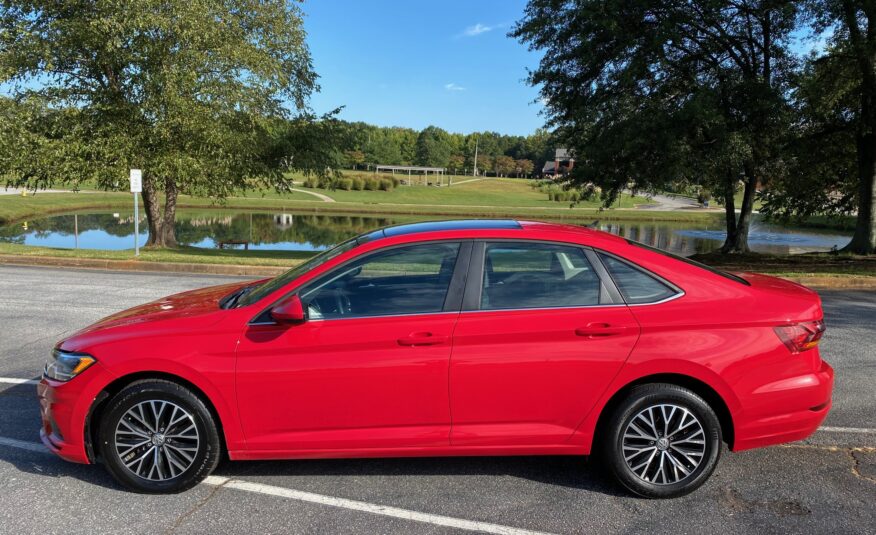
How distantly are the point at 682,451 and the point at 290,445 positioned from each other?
2.30m

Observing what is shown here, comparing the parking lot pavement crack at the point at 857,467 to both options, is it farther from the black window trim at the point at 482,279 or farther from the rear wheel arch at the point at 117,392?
the rear wheel arch at the point at 117,392

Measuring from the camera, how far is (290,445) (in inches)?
140

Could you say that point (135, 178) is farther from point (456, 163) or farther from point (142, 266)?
point (456, 163)

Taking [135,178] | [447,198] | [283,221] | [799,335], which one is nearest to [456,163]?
[447,198]

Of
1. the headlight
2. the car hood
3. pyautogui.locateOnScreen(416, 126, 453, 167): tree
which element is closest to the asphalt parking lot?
the headlight

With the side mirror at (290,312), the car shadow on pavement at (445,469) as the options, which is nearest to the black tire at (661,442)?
the car shadow on pavement at (445,469)

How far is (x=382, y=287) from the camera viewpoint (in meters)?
3.76

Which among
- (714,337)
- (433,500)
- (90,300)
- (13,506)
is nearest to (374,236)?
(433,500)

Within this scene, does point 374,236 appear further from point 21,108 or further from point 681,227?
point 681,227

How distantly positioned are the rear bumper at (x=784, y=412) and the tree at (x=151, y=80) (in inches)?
641

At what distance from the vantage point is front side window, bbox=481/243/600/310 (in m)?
3.58

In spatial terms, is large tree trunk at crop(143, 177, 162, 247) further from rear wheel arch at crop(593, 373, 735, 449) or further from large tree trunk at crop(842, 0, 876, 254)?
large tree trunk at crop(842, 0, 876, 254)

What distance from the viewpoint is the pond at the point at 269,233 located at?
26328 millimetres

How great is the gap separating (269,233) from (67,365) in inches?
1151
